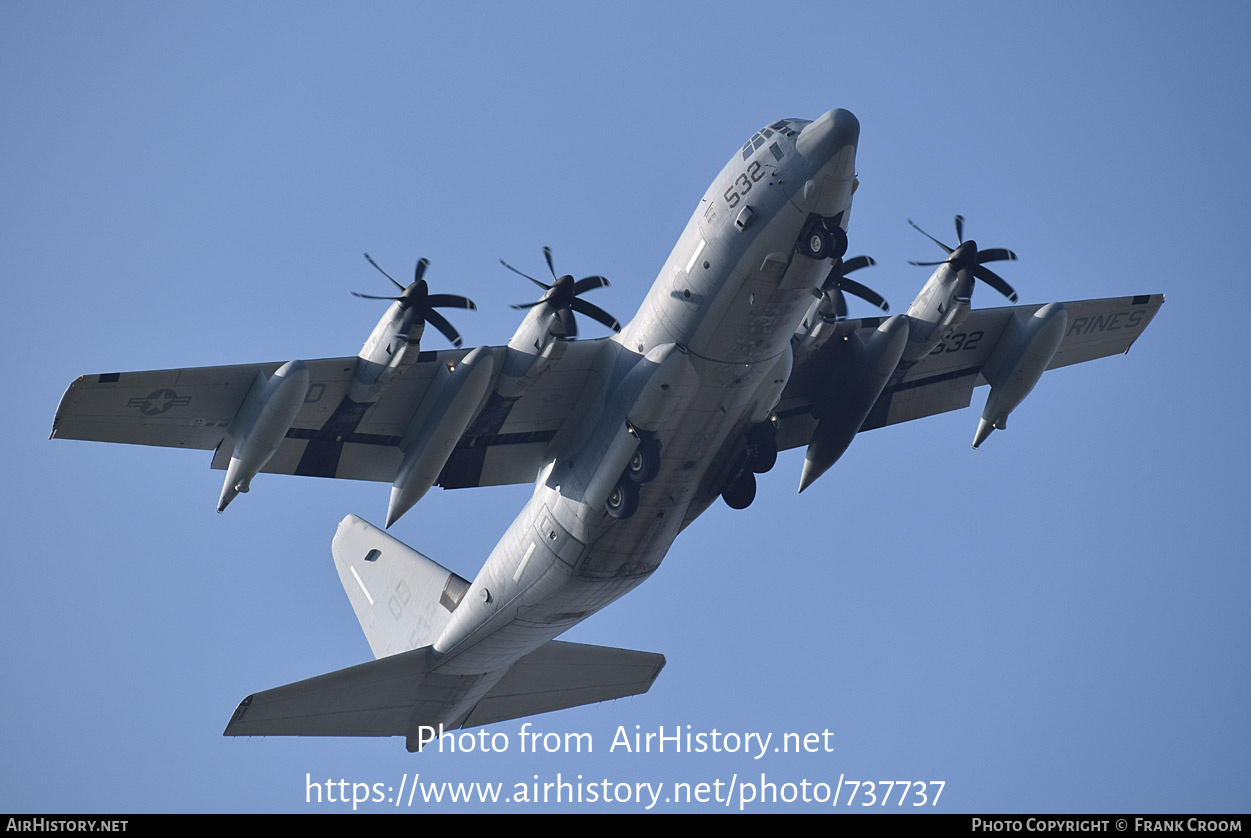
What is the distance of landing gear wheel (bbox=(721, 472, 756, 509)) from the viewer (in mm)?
24781

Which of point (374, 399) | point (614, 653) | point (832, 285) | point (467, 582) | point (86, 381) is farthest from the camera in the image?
point (614, 653)

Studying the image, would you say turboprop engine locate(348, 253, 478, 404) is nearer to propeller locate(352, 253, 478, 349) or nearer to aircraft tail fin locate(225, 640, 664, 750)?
propeller locate(352, 253, 478, 349)

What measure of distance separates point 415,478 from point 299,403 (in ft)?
9.39

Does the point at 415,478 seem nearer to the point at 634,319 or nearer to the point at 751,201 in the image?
the point at 634,319

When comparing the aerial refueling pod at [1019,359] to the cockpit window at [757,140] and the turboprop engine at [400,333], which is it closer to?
the cockpit window at [757,140]

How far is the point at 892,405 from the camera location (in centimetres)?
2898

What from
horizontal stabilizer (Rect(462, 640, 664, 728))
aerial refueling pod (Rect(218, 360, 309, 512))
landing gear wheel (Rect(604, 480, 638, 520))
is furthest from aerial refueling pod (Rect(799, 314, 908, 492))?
aerial refueling pod (Rect(218, 360, 309, 512))

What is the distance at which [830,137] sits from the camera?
21.2 meters

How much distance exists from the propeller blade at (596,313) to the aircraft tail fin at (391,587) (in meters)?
7.47

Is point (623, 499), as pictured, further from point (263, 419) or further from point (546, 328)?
point (263, 419)

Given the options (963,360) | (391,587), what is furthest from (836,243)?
(391,587)

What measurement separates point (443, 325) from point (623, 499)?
4.52 metres

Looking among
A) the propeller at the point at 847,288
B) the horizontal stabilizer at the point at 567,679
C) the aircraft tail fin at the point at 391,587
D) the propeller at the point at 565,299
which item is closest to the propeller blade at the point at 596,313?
the propeller at the point at 565,299

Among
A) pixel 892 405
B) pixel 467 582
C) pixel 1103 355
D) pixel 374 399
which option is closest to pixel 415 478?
pixel 374 399
